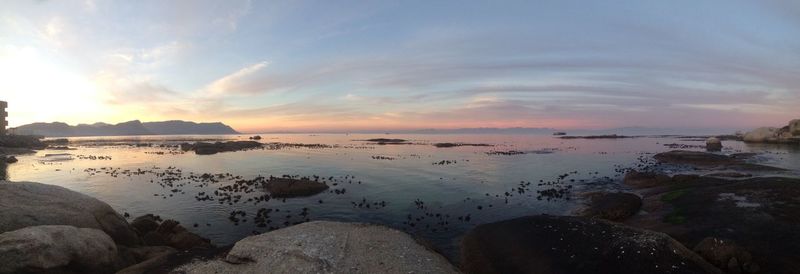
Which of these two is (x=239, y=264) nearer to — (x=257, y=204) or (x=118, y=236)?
(x=118, y=236)

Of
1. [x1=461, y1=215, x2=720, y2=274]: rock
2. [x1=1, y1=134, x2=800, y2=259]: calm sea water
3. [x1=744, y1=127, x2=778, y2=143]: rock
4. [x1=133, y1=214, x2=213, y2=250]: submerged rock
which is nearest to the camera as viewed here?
[x1=461, y1=215, x2=720, y2=274]: rock

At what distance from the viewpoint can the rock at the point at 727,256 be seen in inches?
526

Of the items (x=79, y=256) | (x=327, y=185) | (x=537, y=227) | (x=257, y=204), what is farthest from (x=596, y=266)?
(x=327, y=185)

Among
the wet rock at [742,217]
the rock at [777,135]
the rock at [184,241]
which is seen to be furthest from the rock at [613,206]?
the rock at [777,135]

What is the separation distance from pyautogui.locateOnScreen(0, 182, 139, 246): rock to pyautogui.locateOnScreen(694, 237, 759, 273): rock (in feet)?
74.3

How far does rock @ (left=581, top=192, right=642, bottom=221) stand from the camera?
77.9 feet

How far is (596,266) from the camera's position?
43.3 ft

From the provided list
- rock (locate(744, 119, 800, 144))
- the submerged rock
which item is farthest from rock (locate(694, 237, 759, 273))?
rock (locate(744, 119, 800, 144))

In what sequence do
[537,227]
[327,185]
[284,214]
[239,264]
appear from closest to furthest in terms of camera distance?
[239,264] → [537,227] → [284,214] → [327,185]

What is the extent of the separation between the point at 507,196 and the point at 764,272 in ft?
63.8

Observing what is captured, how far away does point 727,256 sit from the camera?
1366 cm

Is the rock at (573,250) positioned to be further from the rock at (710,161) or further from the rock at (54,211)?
the rock at (710,161)

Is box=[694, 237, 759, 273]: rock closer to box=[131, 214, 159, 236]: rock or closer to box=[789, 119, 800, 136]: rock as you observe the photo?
box=[131, 214, 159, 236]: rock

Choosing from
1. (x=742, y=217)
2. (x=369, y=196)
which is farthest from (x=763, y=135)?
(x=369, y=196)
